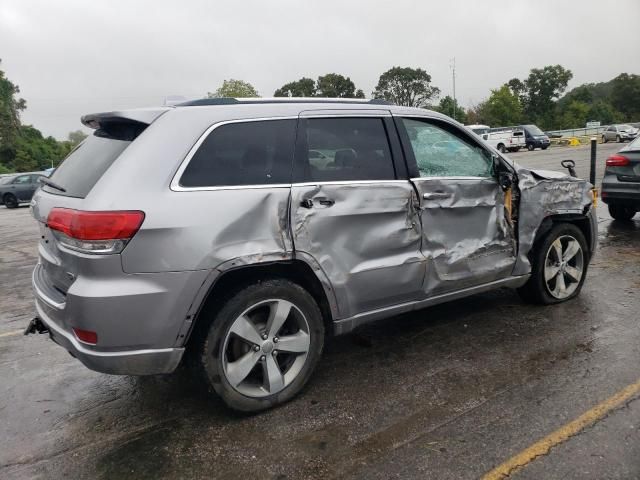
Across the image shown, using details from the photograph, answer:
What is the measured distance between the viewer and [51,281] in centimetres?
303

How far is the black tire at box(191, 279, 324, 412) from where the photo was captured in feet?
9.31

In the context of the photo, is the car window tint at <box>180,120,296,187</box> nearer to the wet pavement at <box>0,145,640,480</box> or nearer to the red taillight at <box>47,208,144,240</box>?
the red taillight at <box>47,208,144,240</box>

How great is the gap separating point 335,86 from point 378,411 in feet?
297

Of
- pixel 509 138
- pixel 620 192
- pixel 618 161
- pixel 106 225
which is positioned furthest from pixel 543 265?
pixel 509 138

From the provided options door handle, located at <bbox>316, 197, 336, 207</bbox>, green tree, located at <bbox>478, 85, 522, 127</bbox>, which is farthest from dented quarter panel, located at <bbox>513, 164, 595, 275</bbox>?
green tree, located at <bbox>478, 85, 522, 127</bbox>

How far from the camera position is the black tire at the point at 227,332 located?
2838mm

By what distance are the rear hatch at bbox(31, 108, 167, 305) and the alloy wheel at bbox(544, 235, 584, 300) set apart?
342 centimetres

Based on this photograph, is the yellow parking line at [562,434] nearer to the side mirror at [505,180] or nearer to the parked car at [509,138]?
the side mirror at [505,180]

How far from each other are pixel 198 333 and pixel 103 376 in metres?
1.25

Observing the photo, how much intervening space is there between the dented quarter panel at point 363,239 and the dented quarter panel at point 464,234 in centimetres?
14

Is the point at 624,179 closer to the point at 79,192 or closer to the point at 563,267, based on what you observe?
the point at 563,267

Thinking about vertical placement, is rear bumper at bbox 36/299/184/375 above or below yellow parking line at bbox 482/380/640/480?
above

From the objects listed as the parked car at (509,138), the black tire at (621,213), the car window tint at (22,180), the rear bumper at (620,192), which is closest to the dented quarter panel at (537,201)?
the rear bumper at (620,192)

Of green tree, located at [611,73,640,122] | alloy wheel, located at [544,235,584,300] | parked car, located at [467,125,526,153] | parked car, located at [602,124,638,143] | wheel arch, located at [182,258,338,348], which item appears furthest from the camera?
green tree, located at [611,73,640,122]
